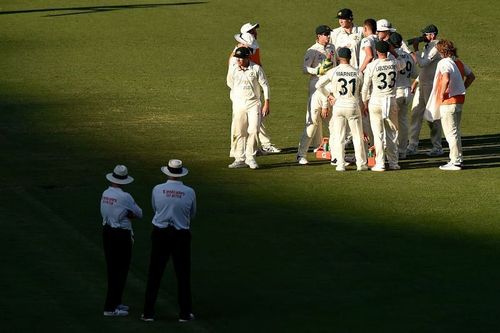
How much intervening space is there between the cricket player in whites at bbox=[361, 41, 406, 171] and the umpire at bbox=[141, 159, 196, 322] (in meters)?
9.08

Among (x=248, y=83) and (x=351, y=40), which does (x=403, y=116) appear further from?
(x=248, y=83)

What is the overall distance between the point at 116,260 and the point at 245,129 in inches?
354

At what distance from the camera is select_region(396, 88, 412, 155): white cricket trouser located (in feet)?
82.7

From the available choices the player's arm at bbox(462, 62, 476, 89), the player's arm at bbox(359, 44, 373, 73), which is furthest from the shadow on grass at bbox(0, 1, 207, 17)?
the player's arm at bbox(462, 62, 476, 89)

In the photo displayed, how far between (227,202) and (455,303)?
651cm

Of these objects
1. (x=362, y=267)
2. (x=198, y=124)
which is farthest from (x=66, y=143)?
(x=362, y=267)

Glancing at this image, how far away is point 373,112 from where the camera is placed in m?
24.6

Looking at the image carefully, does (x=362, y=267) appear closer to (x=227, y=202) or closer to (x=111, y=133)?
(x=227, y=202)

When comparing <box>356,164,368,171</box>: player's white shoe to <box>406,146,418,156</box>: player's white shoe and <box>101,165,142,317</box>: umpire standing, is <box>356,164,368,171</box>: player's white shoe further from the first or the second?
<box>101,165,142,317</box>: umpire standing

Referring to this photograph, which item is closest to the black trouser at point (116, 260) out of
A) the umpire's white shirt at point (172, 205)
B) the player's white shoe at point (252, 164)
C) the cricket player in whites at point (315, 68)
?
the umpire's white shirt at point (172, 205)

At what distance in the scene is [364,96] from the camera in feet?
80.5

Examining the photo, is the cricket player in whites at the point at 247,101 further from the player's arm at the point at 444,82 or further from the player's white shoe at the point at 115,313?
the player's white shoe at the point at 115,313

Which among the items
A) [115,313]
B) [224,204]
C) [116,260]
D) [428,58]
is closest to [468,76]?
[428,58]

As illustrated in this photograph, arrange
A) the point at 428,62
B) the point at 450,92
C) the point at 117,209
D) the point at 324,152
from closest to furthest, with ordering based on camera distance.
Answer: the point at 117,209
the point at 450,92
the point at 324,152
the point at 428,62
